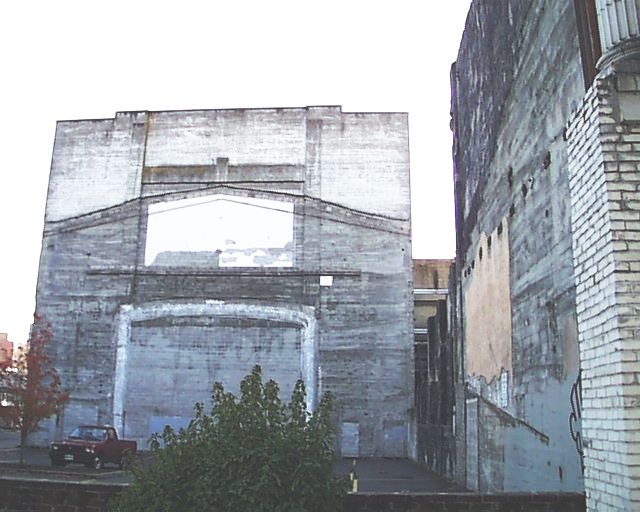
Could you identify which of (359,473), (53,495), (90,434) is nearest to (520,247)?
(53,495)

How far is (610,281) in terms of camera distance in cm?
450

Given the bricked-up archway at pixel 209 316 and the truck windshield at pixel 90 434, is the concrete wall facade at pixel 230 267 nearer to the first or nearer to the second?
the bricked-up archway at pixel 209 316

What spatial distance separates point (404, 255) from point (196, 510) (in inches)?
961

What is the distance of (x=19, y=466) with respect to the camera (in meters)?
18.0

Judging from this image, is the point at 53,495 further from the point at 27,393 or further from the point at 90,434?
the point at 27,393

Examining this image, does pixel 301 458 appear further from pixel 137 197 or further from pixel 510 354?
pixel 137 197

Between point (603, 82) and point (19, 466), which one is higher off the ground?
point (603, 82)

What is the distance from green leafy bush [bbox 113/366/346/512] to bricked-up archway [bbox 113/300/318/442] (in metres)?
22.4

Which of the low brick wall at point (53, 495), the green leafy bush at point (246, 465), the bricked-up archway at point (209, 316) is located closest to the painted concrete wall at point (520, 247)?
the green leafy bush at point (246, 465)

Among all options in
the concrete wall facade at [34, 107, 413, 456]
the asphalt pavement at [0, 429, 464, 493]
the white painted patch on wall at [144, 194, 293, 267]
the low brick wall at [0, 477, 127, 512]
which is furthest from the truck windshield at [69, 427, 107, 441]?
the low brick wall at [0, 477, 127, 512]

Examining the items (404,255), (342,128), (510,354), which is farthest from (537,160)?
(342,128)

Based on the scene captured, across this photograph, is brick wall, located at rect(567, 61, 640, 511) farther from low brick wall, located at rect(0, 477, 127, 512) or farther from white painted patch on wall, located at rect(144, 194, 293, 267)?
white painted patch on wall, located at rect(144, 194, 293, 267)

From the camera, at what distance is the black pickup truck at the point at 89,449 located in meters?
20.2

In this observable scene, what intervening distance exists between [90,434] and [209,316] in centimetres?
836
